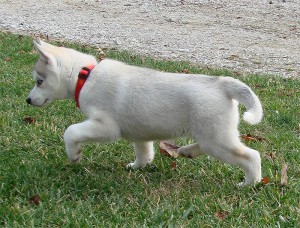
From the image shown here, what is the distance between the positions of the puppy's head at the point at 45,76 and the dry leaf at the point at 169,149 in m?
1.01

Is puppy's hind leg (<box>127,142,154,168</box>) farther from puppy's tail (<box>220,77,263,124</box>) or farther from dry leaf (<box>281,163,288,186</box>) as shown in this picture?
dry leaf (<box>281,163,288,186</box>)

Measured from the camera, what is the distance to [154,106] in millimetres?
4070

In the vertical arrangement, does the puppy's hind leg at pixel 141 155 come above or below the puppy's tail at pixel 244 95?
below

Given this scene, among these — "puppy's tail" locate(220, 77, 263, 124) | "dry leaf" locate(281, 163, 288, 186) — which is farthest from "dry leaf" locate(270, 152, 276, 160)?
"puppy's tail" locate(220, 77, 263, 124)

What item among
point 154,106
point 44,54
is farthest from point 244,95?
point 44,54

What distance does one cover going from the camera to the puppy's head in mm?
4305

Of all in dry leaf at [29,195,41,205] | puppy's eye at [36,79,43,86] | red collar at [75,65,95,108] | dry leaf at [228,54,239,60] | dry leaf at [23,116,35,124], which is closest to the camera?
dry leaf at [29,195,41,205]

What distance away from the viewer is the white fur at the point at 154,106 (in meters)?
3.94

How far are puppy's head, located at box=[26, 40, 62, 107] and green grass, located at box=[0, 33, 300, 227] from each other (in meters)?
0.45

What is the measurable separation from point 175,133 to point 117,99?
18.7 inches

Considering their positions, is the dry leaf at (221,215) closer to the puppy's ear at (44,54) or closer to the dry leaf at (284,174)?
the dry leaf at (284,174)

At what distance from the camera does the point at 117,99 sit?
13.5ft

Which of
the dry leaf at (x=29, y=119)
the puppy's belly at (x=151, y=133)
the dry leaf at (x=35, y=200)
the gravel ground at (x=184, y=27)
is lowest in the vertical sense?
the gravel ground at (x=184, y=27)

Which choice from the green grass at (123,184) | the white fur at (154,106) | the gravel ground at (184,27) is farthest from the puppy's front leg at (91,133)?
the gravel ground at (184,27)
